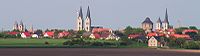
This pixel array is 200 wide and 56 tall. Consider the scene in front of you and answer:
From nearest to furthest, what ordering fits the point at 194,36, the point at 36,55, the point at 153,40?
the point at 36,55, the point at 153,40, the point at 194,36

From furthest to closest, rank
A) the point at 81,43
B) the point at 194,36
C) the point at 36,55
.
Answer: the point at 194,36
the point at 81,43
the point at 36,55

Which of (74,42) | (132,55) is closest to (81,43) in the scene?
(74,42)

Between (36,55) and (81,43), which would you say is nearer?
(36,55)

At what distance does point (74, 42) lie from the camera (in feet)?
427

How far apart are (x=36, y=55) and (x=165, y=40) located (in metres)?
73.4

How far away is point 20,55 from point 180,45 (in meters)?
60.1

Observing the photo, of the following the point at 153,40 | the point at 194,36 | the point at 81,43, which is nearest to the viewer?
the point at 81,43

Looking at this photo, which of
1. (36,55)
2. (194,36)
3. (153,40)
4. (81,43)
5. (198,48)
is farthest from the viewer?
(194,36)

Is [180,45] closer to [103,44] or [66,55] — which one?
[103,44]

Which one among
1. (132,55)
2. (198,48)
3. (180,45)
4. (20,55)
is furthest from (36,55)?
(180,45)

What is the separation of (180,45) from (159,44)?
12.0 m

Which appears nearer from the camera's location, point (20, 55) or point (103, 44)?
point (20, 55)

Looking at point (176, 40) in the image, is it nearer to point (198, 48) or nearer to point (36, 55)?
point (198, 48)

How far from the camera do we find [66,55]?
80.1 meters
